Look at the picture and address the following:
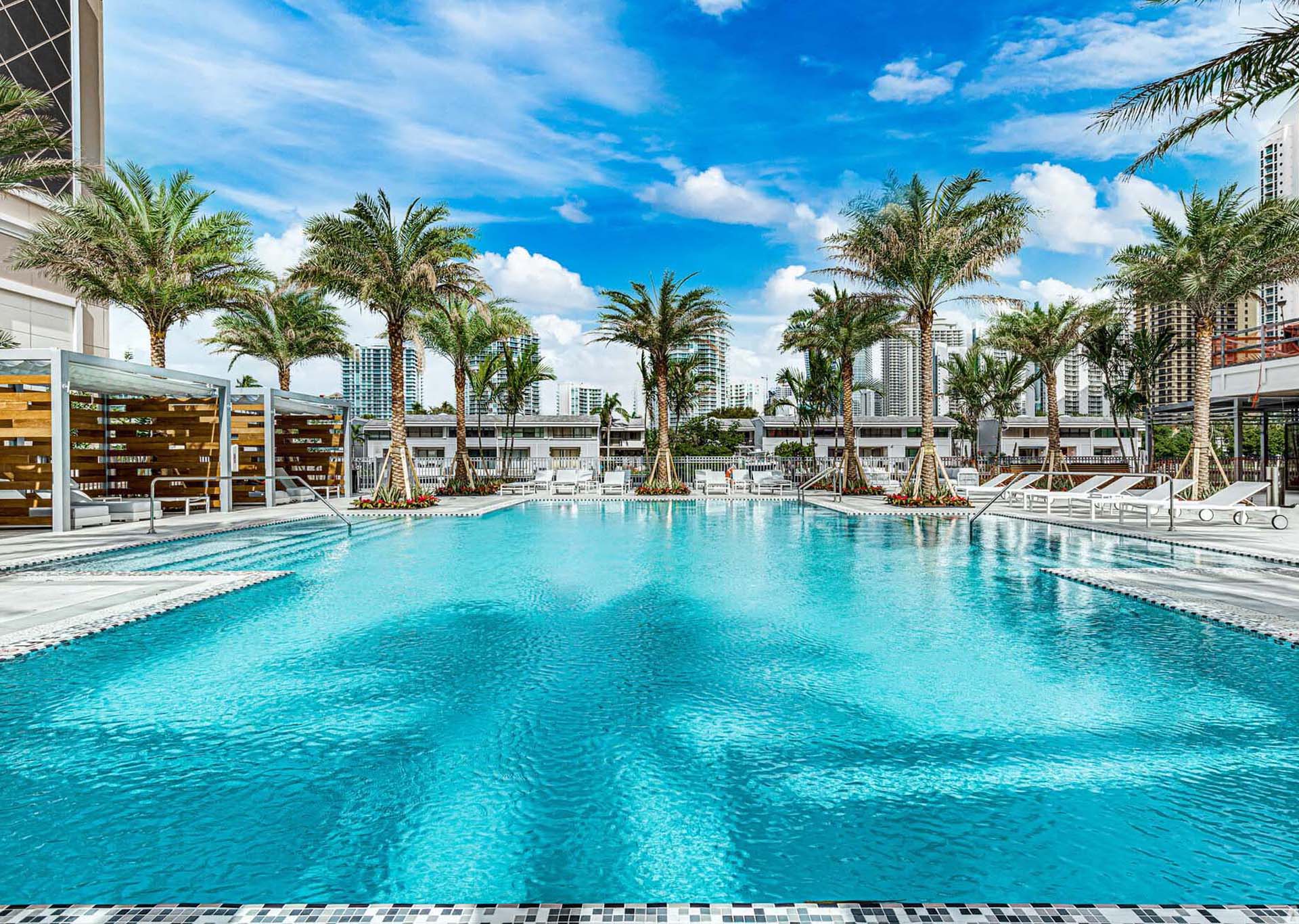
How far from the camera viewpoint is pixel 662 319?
2338 centimetres

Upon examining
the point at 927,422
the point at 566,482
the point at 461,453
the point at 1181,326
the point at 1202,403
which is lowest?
the point at 566,482

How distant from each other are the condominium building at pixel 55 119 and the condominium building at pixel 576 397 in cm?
7139

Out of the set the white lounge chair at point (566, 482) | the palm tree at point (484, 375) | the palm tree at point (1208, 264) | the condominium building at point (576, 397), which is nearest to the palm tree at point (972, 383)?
the palm tree at point (1208, 264)

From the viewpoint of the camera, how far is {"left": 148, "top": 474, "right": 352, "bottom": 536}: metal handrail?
1332cm

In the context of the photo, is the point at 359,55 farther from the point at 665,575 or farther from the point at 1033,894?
the point at 1033,894

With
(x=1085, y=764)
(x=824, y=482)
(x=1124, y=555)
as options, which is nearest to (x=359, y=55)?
(x=824, y=482)

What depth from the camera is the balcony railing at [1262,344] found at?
17562mm

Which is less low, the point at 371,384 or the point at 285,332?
the point at 371,384

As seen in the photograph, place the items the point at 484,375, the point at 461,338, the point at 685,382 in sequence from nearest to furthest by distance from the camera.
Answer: the point at 461,338
the point at 484,375
the point at 685,382

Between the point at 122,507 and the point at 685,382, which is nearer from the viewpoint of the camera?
the point at 122,507

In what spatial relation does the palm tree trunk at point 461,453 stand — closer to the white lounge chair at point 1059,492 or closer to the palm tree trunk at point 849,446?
the palm tree trunk at point 849,446

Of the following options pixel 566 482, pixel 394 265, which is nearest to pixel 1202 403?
pixel 566 482

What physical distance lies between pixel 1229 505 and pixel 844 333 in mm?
12107

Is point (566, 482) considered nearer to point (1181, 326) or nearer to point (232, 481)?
point (232, 481)
